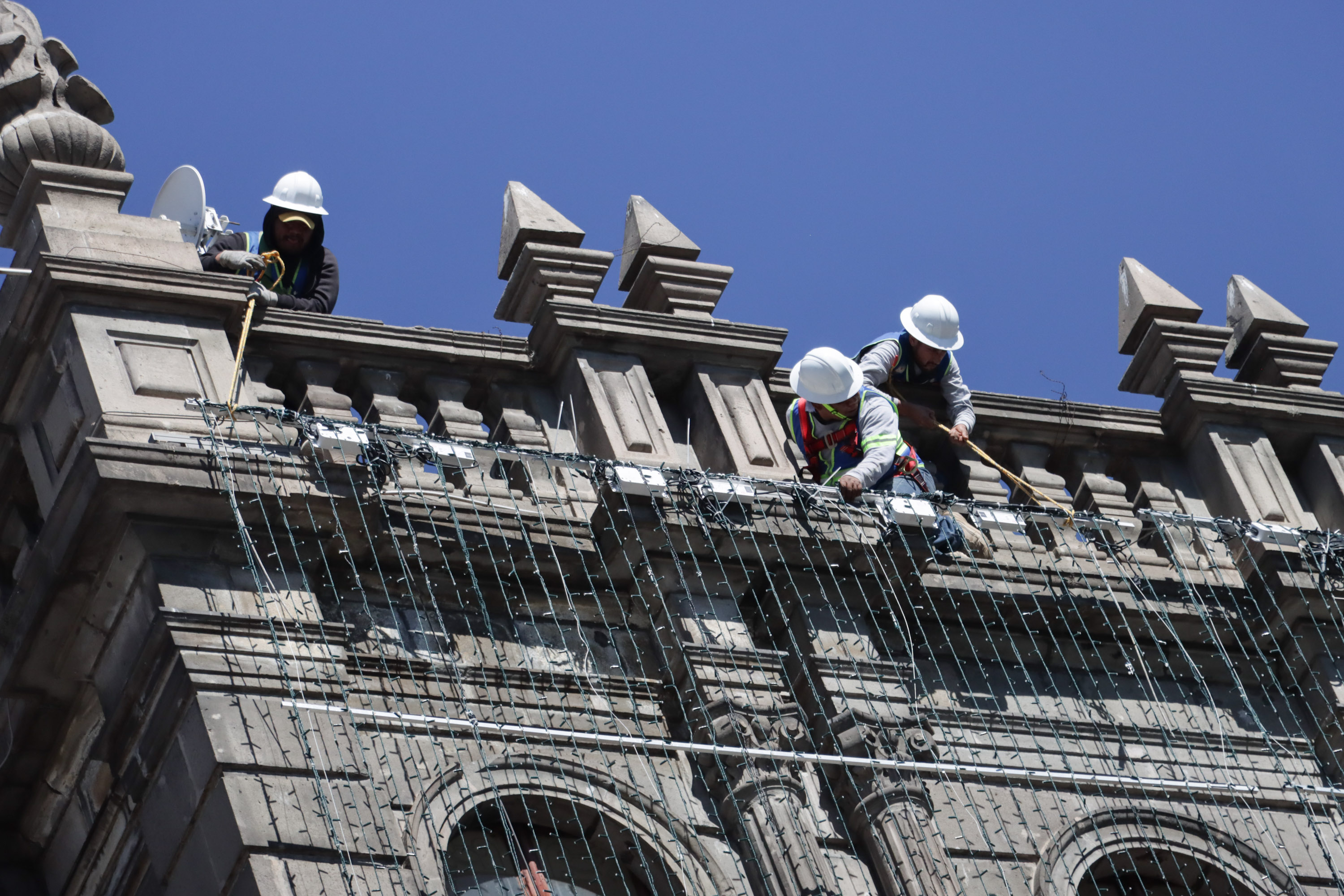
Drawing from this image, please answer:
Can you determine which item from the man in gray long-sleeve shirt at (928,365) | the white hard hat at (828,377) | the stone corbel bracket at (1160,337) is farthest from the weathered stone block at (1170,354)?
the white hard hat at (828,377)

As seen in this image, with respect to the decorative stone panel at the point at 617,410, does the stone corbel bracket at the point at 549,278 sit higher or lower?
higher

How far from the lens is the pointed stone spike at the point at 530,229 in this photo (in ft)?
57.8

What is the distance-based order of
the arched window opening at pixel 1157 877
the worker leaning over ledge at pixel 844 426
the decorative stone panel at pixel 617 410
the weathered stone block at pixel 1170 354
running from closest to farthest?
1. the arched window opening at pixel 1157 877
2. the decorative stone panel at pixel 617 410
3. the worker leaning over ledge at pixel 844 426
4. the weathered stone block at pixel 1170 354

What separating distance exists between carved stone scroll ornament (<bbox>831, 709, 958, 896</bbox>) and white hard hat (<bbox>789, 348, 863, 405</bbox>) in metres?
2.56

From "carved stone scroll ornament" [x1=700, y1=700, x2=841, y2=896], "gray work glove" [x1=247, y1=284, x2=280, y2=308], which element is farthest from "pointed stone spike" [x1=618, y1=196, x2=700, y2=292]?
"carved stone scroll ornament" [x1=700, y1=700, x2=841, y2=896]

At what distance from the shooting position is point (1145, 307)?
19.2m

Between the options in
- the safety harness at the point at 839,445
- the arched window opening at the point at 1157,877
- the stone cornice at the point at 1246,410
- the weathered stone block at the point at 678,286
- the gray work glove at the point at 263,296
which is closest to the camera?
the arched window opening at the point at 1157,877

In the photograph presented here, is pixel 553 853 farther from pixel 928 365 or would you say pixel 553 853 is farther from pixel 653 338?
pixel 928 365

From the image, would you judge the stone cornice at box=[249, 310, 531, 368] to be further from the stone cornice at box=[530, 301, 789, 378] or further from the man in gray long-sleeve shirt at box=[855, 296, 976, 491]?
the man in gray long-sleeve shirt at box=[855, 296, 976, 491]

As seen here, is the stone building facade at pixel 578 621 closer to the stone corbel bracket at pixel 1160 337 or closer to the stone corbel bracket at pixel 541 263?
the stone corbel bracket at pixel 541 263

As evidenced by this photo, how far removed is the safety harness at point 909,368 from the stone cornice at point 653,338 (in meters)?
0.92

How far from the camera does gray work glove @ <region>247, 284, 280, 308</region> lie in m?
15.9

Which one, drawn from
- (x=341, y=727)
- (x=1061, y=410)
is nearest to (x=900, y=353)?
(x=1061, y=410)

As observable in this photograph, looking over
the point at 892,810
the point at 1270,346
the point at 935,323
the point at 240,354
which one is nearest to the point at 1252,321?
the point at 1270,346
